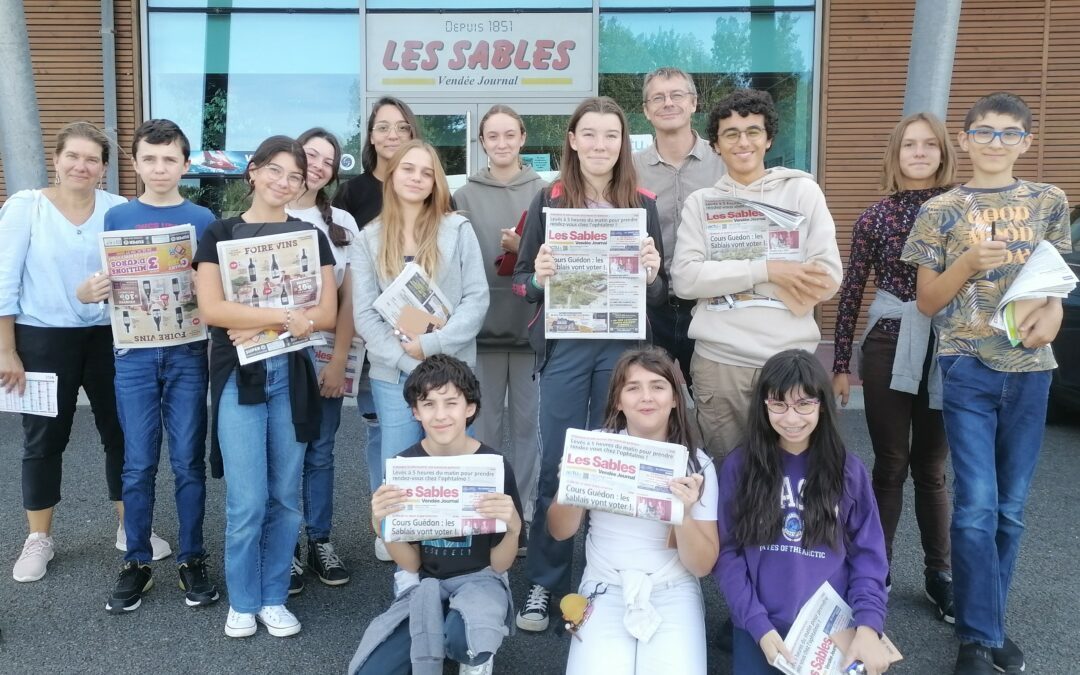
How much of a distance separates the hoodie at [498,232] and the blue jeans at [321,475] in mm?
796

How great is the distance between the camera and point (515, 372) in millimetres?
4207

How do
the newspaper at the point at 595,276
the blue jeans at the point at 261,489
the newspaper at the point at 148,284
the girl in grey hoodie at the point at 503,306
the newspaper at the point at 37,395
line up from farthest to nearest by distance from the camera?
A: the girl in grey hoodie at the point at 503,306 < the newspaper at the point at 37,395 < the newspaper at the point at 148,284 < the blue jeans at the point at 261,489 < the newspaper at the point at 595,276

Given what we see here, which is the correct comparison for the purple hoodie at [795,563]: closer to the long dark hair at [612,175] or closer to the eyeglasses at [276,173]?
the long dark hair at [612,175]

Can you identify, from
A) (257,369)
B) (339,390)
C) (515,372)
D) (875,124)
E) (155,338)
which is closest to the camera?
(257,369)

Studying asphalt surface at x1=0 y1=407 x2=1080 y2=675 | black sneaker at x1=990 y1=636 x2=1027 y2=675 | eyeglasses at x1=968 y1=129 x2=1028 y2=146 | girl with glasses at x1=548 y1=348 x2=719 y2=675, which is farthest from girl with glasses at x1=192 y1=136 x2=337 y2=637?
black sneaker at x1=990 y1=636 x2=1027 y2=675

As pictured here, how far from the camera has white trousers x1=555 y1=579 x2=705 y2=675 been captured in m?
2.64

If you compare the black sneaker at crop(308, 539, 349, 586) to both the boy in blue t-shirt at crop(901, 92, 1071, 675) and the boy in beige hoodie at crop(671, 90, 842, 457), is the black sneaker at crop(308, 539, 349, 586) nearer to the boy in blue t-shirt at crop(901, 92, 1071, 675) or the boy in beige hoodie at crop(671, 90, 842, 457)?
the boy in beige hoodie at crop(671, 90, 842, 457)

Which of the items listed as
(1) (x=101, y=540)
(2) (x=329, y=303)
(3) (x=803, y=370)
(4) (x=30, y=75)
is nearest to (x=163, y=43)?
(4) (x=30, y=75)

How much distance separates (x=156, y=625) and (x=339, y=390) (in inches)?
46.5

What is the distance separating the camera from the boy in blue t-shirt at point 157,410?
11.4 ft

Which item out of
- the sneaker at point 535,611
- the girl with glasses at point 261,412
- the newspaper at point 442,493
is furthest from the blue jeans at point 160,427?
the sneaker at point 535,611

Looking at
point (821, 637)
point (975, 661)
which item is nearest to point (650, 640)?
point (821, 637)

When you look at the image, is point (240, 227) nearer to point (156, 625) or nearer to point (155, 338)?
point (155, 338)

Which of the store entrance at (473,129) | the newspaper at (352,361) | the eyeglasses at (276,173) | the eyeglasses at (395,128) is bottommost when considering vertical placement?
the newspaper at (352,361)
